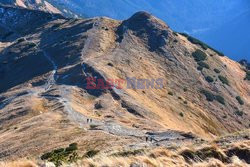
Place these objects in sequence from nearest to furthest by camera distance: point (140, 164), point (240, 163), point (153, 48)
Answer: point (140, 164), point (240, 163), point (153, 48)

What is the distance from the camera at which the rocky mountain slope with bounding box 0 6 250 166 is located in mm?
46656

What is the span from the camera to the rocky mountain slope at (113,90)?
4666cm

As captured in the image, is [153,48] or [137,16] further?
[137,16]

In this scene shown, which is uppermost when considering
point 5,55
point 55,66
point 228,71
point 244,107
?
point 228,71

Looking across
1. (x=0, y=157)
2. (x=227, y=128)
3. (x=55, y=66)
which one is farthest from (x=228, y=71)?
(x=0, y=157)

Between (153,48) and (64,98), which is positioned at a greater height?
(153,48)

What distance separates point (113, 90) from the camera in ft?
248

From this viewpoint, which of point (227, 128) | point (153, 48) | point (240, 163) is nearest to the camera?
point (240, 163)

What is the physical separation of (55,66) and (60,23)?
54049 mm

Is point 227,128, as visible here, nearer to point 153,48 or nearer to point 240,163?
point 153,48

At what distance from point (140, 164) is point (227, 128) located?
73.7 meters

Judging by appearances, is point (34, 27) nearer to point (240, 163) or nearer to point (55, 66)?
point (55, 66)

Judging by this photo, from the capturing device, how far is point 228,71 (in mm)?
119875

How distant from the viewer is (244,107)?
100 m
